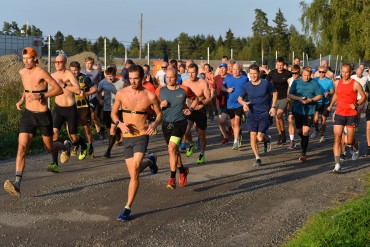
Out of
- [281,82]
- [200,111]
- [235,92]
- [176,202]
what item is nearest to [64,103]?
[200,111]

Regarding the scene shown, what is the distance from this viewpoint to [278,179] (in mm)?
9992

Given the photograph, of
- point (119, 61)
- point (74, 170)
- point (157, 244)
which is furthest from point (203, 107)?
point (119, 61)

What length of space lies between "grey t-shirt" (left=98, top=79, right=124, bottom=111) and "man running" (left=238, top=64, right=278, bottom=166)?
9.65 ft

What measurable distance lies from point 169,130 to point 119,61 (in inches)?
963

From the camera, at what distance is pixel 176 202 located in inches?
321

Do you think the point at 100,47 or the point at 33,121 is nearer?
the point at 33,121

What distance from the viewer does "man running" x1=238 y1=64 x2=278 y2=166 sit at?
1109 centimetres

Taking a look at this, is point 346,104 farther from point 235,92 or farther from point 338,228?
point 338,228

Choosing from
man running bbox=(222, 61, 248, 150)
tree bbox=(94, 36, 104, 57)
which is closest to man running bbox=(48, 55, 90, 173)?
man running bbox=(222, 61, 248, 150)

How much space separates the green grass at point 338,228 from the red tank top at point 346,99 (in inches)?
135

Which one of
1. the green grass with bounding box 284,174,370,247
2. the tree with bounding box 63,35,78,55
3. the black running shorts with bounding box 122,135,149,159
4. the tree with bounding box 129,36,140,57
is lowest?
the green grass with bounding box 284,174,370,247

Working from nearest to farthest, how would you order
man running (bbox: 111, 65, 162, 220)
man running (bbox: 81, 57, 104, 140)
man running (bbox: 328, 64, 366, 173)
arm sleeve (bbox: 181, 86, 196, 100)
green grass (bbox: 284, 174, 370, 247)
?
1. green grass (bbox: 284, 174, 370, 247)
2. man running (bbox: 111, 65, 162, 220)
3. arm sleeve (bbox: 181, 86, 196, 100)
4. man running (bbox: 328, 64, 366, 173)
5. man running (bbox: 81, 57, 104, 140)

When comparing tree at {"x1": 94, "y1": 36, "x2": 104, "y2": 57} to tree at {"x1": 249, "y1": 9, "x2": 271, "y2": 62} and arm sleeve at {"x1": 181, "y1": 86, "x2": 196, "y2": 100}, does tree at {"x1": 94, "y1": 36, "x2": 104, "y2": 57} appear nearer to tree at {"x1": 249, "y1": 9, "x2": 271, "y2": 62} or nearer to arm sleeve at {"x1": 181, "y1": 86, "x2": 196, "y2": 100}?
arm sleeve at {"x1": 181, "y1": 86, "x2": 196, "y2": 100}

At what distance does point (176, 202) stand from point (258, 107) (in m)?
3.66
